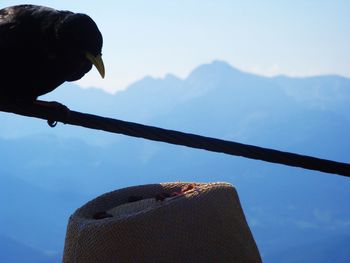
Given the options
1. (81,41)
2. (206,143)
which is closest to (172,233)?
(206,143)

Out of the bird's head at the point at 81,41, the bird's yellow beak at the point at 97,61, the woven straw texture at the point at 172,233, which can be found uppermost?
the woven straw texture at the point at 172,233

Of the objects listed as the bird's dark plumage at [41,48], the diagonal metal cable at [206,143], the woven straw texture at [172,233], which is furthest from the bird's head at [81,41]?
the woven straw texture at [172,233]

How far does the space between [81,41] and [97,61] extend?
0.77 ft

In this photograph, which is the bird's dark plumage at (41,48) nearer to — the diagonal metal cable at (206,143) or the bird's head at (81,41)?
the bird's head at (81,41)

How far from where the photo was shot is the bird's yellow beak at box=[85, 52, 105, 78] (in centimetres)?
403

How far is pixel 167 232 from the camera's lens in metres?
1.45

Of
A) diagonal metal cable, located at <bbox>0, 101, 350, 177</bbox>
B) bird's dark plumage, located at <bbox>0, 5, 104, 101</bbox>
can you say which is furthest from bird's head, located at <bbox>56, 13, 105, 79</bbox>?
diagonal metal cable, located at <bbox>0, 101, 350, 177</bbox>

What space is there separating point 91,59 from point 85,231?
8.85 ft

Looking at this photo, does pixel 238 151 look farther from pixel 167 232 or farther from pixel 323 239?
pixel 323 239

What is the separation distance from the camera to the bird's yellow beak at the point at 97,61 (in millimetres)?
4031

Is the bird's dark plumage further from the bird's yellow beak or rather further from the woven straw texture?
the woven straw texture

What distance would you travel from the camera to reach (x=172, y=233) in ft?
4.78

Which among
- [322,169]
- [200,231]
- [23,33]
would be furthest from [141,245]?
[23,33]

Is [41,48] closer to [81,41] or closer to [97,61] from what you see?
[81,41]
